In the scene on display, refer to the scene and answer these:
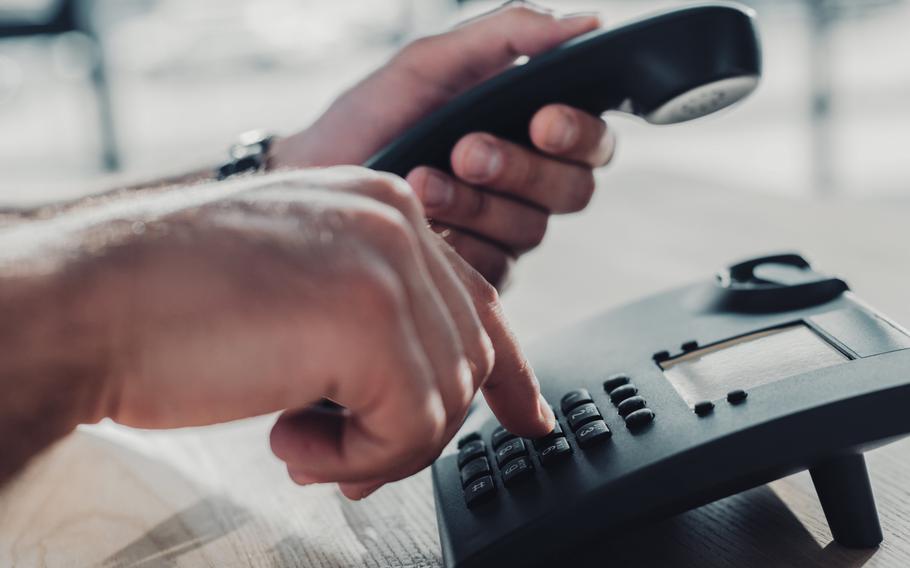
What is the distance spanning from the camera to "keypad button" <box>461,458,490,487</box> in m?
0.34

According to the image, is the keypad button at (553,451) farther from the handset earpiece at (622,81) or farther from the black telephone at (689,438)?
the handset earpiece at (622,81)

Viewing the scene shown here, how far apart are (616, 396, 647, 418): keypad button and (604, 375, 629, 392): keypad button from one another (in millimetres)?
25

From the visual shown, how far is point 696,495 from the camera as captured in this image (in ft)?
1.00

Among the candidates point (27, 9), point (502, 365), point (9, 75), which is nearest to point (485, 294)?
point (502, 365)

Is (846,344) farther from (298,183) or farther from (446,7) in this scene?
(446,7)

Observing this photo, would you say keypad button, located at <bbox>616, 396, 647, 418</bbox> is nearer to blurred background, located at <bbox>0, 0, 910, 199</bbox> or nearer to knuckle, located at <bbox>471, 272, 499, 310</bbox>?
knuckle, located at <bbox>471, 272, 499, 310</bbox>

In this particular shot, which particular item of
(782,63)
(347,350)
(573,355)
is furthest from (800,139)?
(347,350)

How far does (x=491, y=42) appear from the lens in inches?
25.3

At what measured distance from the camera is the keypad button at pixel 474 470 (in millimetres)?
344

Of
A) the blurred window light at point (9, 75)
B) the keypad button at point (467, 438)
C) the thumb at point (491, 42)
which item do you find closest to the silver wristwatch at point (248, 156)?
the thumb at point (491, 42)

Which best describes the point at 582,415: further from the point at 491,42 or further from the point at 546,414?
the point at 491,42

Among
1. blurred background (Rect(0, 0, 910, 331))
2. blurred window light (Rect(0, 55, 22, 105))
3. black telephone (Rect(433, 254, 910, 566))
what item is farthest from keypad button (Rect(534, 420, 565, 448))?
blurred window light (Rect(0, 55, 22, 105))

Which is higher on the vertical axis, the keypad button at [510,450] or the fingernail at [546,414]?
the fingernail at [546,414]

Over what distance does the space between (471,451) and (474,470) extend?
2 cm
